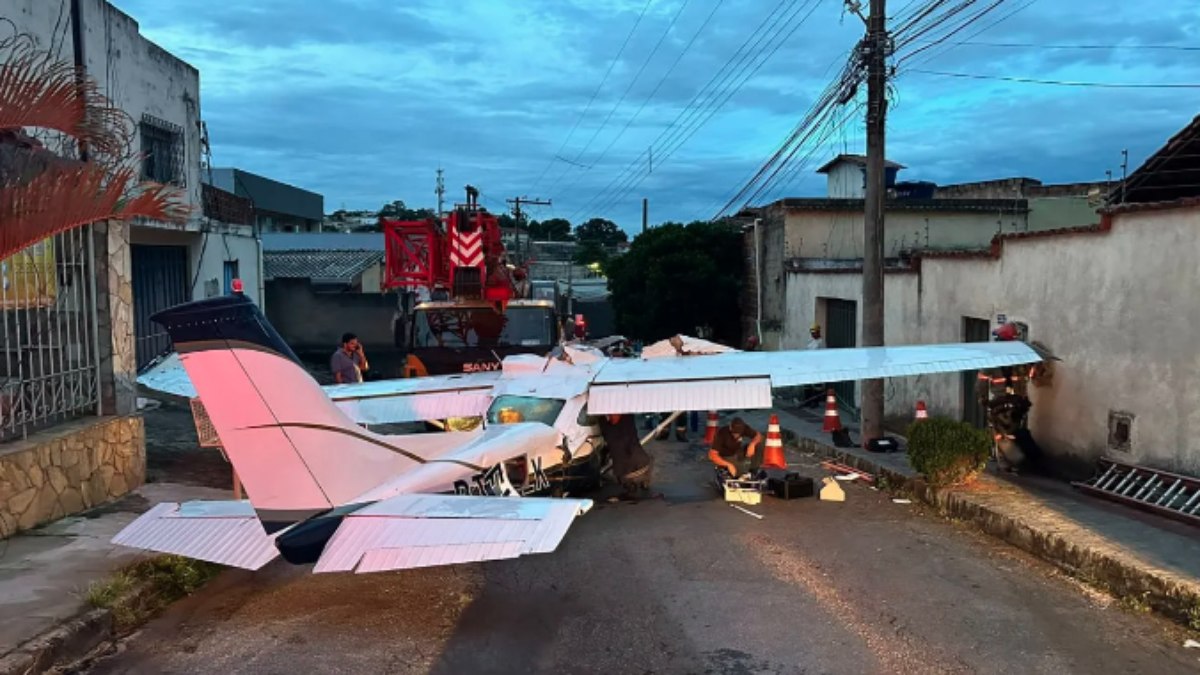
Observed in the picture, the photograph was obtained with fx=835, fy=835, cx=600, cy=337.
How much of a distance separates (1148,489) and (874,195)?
558 centimetres

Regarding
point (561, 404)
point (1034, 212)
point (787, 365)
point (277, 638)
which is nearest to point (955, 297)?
point (787, 365)

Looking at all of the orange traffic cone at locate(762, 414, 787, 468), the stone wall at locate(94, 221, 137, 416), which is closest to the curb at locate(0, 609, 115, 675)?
the stone wall at locate(94, 221, 137, 416)

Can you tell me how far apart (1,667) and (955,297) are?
1257cm

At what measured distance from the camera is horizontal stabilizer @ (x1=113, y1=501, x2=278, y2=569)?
5.54 metres

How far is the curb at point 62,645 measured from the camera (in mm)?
5086

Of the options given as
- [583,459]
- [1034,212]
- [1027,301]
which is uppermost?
[1034,212]

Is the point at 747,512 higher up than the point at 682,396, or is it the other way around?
the point at 682,396

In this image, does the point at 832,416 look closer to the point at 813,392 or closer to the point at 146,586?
the point at 813,392

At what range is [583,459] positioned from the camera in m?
9.40

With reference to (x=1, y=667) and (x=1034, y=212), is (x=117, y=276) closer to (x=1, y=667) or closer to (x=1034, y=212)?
(x=1, y=667)

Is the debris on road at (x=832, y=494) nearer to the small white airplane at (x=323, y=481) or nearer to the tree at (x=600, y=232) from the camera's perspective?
the small white airplane at (x=323, y=481)

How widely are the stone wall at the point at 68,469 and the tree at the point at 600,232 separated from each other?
8422 cm

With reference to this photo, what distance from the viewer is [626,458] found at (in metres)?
10.2

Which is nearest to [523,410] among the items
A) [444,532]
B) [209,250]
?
[444,532]
